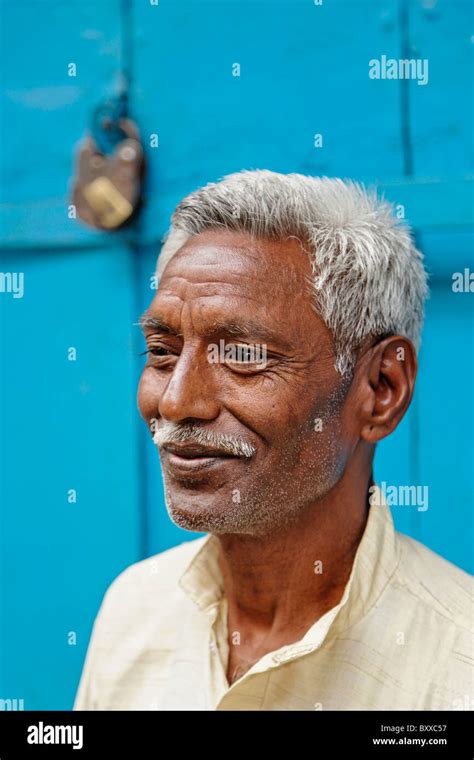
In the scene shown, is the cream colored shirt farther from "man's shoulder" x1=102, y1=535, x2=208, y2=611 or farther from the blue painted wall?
the blue painted wall

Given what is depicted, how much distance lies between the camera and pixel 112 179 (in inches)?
88.2

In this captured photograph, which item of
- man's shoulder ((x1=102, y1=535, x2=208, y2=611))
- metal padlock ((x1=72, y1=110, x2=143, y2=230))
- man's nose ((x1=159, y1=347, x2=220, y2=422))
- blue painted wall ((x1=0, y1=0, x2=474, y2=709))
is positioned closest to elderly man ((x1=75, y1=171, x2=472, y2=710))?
man's nose ((x1=159, y1=347, x2=220, y2=422))

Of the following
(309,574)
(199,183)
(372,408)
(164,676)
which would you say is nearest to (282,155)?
(199,183)

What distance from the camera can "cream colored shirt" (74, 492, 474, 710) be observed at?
1559 mm

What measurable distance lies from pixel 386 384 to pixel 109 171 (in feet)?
3.18

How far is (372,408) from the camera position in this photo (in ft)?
5.48

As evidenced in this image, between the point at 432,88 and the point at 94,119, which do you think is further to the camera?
the point at 94,119

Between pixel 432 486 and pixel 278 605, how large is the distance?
59 cm

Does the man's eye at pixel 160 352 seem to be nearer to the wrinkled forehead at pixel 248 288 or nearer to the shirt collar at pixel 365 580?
the wrinkled forehead at pixel 248 288

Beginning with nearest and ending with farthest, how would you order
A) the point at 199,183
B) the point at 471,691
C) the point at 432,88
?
the point at 471,691, the point at 432,88, the point at 199,183

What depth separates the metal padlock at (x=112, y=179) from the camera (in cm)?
223

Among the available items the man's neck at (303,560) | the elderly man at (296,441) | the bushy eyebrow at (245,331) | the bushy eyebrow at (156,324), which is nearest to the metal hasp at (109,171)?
the elderly man at (296,441)

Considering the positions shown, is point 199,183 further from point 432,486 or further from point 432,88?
point 432,486

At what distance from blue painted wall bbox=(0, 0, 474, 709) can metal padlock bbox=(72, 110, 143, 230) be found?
0.14 feet
